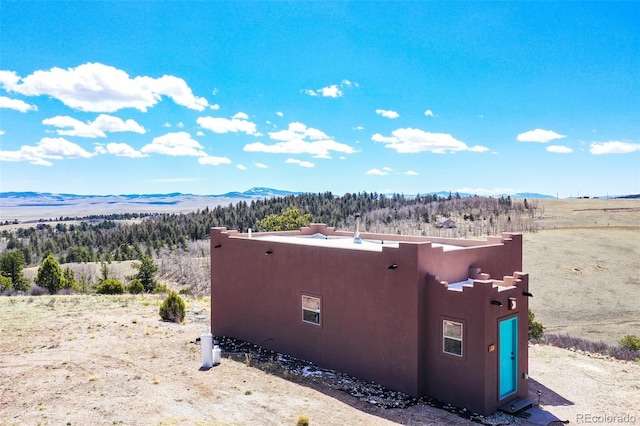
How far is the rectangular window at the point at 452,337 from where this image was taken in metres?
10.6

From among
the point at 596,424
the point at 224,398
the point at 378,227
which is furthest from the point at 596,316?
the point at 378,227

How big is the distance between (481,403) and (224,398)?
5953mm

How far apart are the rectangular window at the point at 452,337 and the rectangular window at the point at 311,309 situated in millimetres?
3969

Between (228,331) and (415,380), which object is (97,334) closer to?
(228,331)

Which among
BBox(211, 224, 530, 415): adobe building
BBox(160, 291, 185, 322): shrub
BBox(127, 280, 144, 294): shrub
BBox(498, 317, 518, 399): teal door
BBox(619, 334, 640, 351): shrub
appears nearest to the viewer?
BBox(211, 224, 530, 415): adobe building

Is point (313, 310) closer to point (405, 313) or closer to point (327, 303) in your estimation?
point (327, 303)

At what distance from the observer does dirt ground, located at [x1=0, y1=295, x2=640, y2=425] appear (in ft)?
31.7

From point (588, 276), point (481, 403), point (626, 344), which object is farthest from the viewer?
point (588, 276)

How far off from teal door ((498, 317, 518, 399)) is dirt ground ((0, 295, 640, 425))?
93 centimetres

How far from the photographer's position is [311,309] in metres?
13.6

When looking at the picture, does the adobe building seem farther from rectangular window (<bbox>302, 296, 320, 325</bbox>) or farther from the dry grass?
the dry grass

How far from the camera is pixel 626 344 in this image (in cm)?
2014

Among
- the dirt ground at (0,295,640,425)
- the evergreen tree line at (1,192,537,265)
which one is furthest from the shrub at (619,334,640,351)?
the evergreen tree line at (1,192,537,265)

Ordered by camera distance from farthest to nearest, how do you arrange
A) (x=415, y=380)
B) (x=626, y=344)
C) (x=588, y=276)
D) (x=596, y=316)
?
1. (x=588, y=276)
2. (x=596, y=316)
3. (x=626, y=344)
4. (x=415, y=380)
